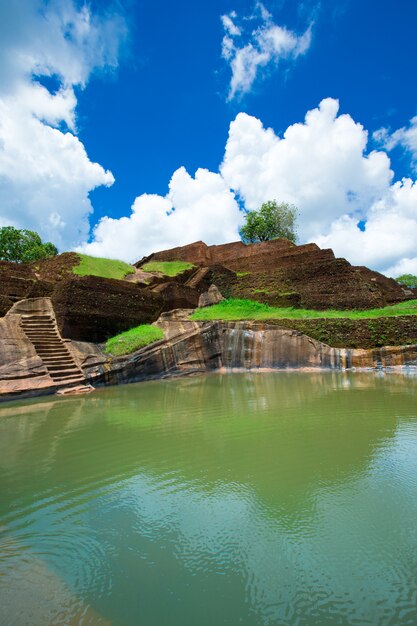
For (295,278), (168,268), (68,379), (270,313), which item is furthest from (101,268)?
(295,278)

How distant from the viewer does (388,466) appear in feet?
11.8

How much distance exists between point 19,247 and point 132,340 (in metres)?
25.1

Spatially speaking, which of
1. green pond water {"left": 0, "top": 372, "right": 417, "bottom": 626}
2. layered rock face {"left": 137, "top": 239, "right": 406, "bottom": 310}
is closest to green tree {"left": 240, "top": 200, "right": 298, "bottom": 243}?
layered rock face {"left": 137, "top": 239, "right": 406, "bottom": 310}

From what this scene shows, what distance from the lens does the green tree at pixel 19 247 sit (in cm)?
3129

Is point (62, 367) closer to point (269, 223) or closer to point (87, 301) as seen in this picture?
point (87, 301)

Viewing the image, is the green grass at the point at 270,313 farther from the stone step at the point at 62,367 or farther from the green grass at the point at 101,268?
the stone step at the point at 62,367

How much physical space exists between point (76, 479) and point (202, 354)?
33.9 feet

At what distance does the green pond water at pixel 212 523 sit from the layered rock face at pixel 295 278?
14.3m

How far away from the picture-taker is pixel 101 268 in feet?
61.9

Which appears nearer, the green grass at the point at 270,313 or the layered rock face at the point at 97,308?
the layered rock face at the point at 97,308

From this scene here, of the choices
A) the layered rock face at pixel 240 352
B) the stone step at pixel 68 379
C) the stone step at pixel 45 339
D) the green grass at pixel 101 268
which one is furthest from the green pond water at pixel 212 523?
the green grass at pixel 101 268

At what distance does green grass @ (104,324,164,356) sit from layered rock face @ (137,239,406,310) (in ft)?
27.6

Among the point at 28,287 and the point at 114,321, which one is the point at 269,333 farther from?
the point at 28,287

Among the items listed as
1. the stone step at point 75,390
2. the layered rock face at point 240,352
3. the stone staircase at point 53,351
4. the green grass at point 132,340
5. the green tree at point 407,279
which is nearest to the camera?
the stone step at point 75,390
